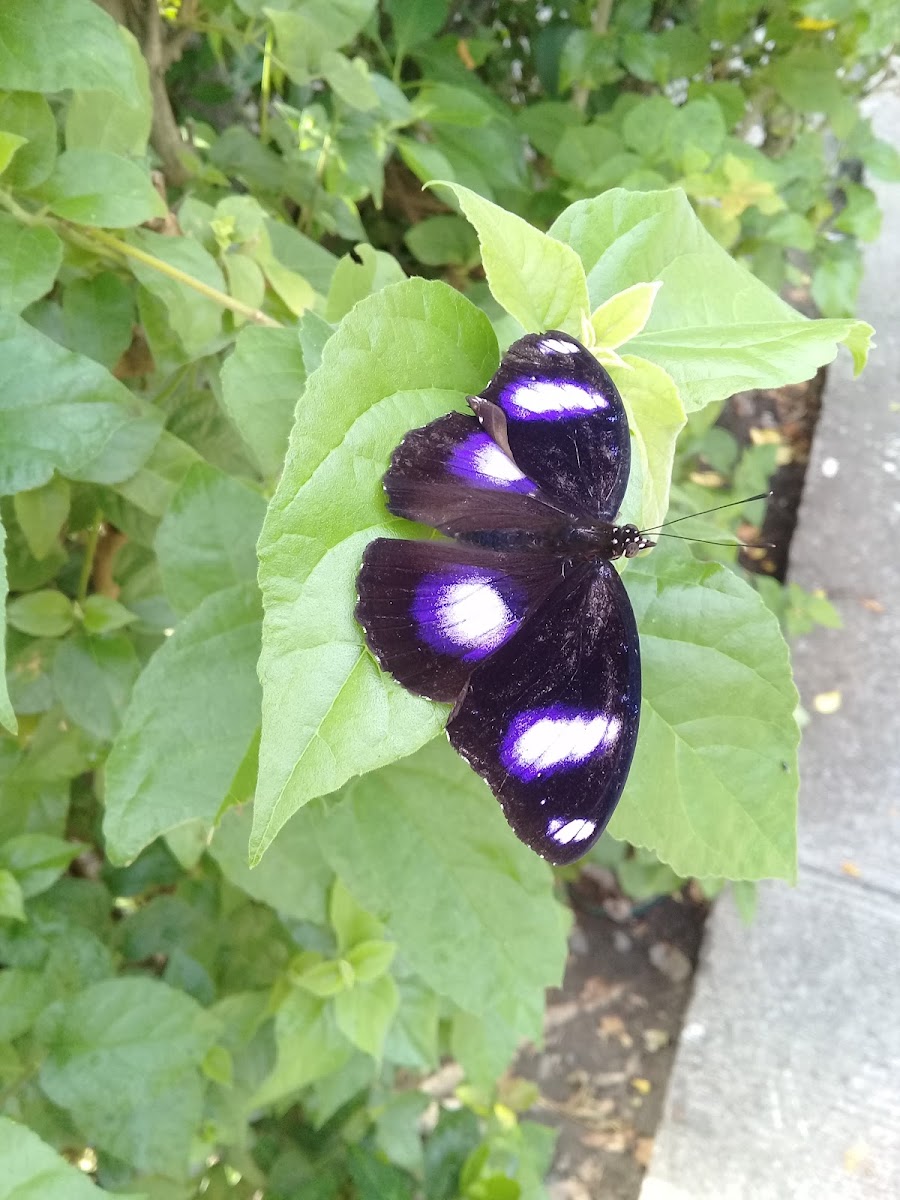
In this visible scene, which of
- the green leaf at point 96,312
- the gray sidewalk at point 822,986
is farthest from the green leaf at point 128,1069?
the gray sidewalk at point 822,986

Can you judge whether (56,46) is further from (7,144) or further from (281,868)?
(281,868)

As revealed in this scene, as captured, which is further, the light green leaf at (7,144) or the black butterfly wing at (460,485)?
the light green leaf at (7,144)

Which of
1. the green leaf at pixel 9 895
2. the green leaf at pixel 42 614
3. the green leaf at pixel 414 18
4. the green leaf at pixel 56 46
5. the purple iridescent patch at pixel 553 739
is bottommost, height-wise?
the green leaf at pixel 9 895

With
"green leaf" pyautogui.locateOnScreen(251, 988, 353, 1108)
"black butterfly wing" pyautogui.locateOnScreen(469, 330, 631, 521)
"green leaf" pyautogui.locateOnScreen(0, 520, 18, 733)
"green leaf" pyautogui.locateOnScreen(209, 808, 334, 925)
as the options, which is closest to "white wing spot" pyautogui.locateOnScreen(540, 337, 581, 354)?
"black butterfly wing" pyautogui.locateOnScreen(469, 330, 631, 521)

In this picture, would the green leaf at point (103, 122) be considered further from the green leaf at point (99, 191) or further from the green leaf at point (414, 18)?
the green leaf at point (414, 18)

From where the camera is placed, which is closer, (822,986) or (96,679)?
(96,679)

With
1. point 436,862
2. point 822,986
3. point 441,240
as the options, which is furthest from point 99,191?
point 822,986

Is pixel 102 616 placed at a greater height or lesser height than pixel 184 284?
lesser
